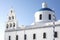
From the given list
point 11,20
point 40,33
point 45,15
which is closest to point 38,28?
point 40,33

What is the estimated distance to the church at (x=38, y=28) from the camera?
36438 mm

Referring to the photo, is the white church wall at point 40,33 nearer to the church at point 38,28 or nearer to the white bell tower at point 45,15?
the church at point 38,28

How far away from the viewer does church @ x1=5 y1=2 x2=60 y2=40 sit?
36.4 meters

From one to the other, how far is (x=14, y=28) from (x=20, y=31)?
62.3 inches

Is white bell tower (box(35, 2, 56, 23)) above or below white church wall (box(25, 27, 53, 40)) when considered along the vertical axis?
above

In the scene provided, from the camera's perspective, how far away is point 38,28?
3816 centimetres

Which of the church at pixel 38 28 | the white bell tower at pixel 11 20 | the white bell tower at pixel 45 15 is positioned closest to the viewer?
the church at pixel 38 28

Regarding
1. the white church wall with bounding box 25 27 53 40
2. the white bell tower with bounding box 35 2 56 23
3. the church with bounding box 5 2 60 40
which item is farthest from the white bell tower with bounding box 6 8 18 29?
the white bell tower with bounding box 35 2 56 23

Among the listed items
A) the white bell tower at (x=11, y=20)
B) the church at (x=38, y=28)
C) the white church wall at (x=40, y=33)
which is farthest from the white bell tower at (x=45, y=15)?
the white bell tower at (x=11, y=20)

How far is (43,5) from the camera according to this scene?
41375mm

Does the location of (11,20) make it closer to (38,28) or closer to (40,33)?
(38,28)

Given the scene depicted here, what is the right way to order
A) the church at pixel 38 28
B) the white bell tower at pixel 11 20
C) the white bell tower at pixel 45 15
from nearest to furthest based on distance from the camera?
the church at pixel 38 28
the white bell tower at pixel 45 15
the white bell tower at pixel 11 20

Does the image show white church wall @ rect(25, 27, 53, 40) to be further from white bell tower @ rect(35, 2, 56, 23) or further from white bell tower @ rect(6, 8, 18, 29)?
white bell tower @ rect(6, 8, 18, 29)

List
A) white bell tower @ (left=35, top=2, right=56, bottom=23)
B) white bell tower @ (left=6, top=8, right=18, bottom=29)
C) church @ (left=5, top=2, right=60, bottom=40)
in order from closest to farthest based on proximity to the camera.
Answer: church @ (left=5, top=2, right=60, bottom=40) < white bell tower @ (left=35, top=2, right=56, bottom=23) < white bell tower @ (left=6, top=8, right=18, bottom=29)
